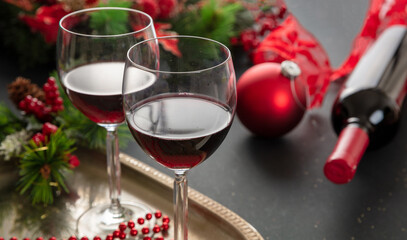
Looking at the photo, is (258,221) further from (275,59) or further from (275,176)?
(275,59)

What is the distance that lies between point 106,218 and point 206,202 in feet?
0.47

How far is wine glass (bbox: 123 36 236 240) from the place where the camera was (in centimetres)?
58

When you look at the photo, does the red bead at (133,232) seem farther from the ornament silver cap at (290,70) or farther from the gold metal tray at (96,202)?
the ornament silver cap at (290,70)

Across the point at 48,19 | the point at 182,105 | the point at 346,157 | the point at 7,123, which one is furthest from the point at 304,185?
the point at 48,19

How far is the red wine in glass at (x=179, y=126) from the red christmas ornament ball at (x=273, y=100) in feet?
1.23

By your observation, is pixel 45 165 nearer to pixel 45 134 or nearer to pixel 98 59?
pixel 45 134

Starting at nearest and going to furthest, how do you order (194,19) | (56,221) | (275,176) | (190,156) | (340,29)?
(190,156), (56,221), (275,176), (194,19), (340,29)

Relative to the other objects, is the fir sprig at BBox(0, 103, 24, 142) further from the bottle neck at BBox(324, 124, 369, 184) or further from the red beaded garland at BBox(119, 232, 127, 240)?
the bottle neck at BBox(324, 124, 369, 184)

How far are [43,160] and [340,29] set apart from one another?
78cm

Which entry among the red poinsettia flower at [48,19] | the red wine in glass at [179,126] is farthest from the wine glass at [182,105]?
the red poinsettia flower at [48,19]

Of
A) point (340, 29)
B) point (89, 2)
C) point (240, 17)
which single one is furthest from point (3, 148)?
point (340, 29)

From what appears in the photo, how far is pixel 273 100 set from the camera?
3.19 feet

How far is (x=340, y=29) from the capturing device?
134cm

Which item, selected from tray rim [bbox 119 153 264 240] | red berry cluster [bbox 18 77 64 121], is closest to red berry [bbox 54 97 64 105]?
red berry cluster [bbox 18 77 64 121]
